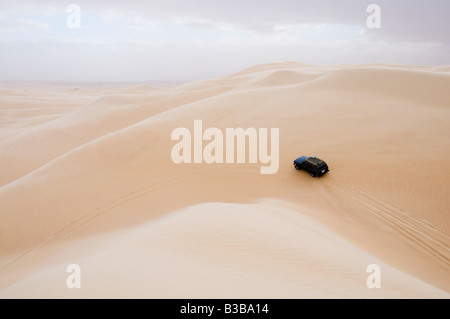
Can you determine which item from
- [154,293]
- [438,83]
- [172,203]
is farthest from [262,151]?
[438,83]

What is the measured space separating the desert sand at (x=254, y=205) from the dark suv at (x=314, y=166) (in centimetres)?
33

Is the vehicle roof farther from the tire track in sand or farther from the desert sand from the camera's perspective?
the tire track in sand

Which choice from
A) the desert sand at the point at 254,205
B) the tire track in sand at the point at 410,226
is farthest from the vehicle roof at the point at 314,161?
the tire track in sand at the point at 410,226

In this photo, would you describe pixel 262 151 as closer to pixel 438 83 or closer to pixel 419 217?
pixel 419 217

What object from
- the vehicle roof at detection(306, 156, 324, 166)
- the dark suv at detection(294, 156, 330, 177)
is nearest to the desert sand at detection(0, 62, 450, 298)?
the dark suv at detection(294, 156, 330, 177)

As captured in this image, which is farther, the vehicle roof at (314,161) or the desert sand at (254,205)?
the vehicle roof at (314,161)

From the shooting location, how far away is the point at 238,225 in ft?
16.3

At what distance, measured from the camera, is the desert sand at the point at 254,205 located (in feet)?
11.9

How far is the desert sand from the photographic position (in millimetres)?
3619

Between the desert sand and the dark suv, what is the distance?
0.33m

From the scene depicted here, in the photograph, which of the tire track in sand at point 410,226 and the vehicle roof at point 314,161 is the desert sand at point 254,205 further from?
the vehicle roof at point 314,161

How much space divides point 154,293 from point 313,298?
2243mm

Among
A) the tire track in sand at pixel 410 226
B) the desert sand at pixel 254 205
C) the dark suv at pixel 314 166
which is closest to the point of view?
the desert sand at pixel 254 205

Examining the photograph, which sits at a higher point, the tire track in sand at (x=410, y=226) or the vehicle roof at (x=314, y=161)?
the vehicle roof at (x=314, y=161)
